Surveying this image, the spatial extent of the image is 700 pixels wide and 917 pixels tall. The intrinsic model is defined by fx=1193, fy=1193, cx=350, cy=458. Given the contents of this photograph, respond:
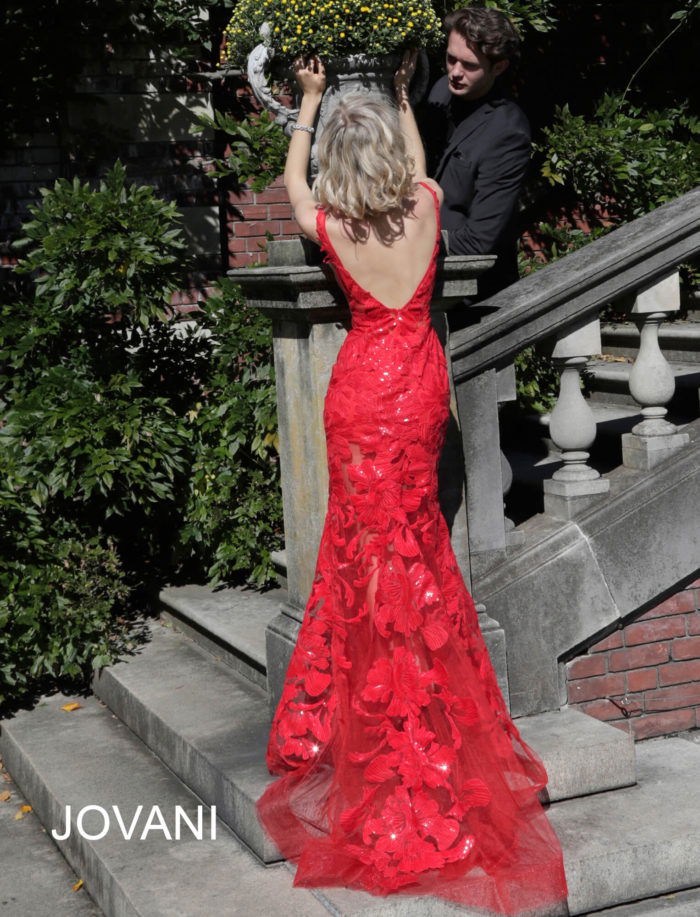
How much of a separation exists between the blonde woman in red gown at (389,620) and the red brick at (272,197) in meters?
3.46

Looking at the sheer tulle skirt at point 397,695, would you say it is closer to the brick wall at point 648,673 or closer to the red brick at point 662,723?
the brick wall at point 648,673

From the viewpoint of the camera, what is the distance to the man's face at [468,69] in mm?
4070

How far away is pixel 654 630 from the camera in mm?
4246

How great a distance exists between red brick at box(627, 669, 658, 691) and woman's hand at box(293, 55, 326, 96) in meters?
2.26

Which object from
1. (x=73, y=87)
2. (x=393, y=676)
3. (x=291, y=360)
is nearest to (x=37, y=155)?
(x=73, y=87)

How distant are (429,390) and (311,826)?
130 cm

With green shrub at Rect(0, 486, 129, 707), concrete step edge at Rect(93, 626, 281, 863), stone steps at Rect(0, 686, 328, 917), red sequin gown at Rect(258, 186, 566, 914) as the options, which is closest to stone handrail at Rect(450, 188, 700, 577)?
red sequin gown at Rect(258, 186, 566, 914)

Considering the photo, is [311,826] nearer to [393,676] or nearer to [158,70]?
[393,676]

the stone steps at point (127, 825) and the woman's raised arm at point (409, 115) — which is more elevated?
the woman's raised arm at point (409, 115)

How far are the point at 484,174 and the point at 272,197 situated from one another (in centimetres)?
322

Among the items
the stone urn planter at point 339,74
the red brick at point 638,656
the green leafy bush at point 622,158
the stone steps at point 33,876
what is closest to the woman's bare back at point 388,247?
the stone urn planter at point 339,74

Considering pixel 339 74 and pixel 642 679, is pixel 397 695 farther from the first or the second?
pixel 339 74

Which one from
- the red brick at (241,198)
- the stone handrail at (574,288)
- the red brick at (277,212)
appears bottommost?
the stone handrail at (574,288)

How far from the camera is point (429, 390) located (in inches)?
136
